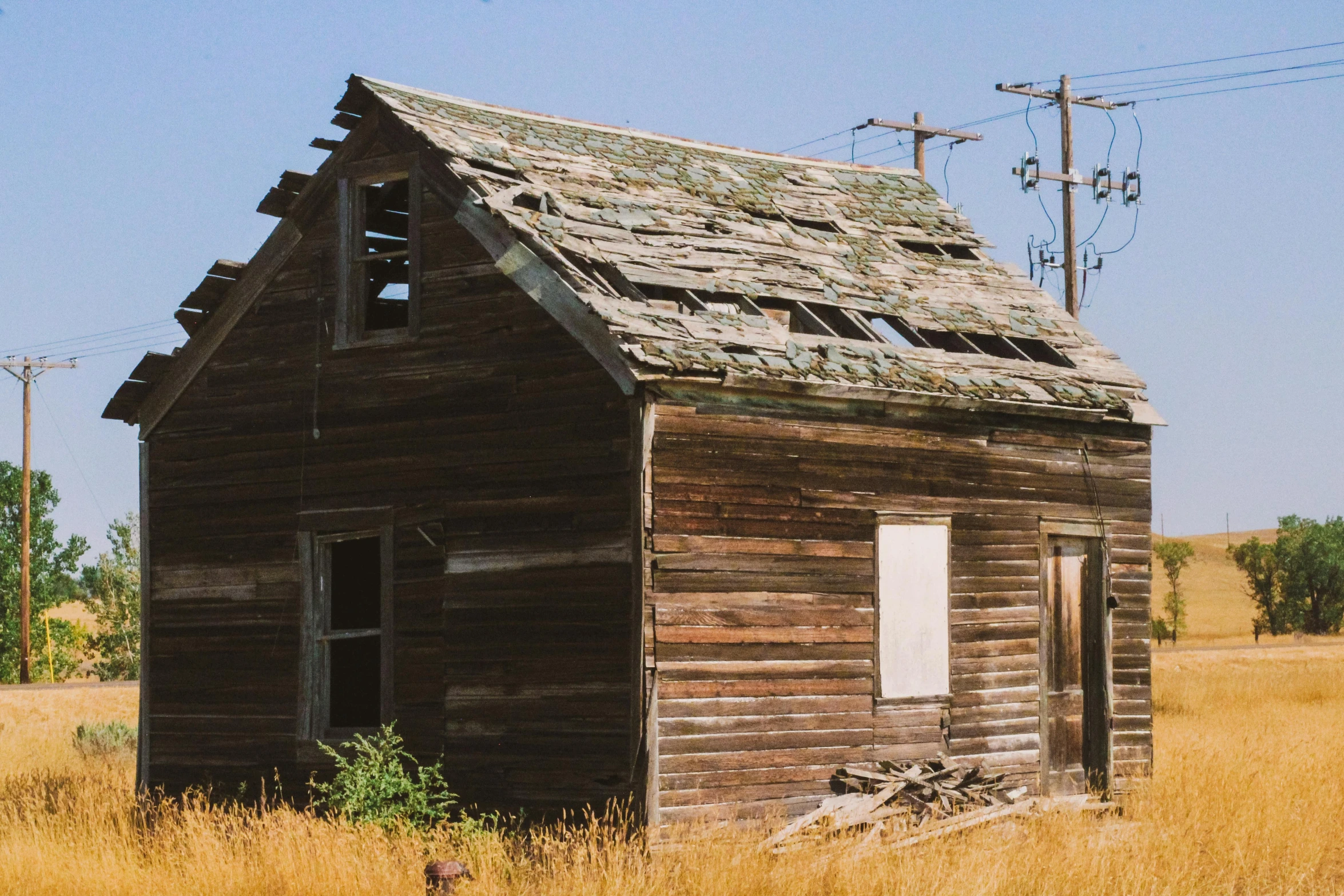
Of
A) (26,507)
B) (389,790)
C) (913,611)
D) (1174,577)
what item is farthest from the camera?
(1174,577)

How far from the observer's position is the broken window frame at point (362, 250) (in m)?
12.9

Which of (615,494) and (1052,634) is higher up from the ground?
(615,494)

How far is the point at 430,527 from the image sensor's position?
12375mm

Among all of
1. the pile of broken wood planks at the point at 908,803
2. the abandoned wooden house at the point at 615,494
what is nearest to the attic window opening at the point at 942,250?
the abandoned wooden house at the point at 615,494

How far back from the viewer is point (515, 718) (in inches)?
462

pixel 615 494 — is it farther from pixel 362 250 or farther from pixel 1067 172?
pixel 1067 172

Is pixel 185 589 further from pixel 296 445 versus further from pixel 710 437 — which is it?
pixel 710 437

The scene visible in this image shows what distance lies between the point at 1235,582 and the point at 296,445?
10013cm

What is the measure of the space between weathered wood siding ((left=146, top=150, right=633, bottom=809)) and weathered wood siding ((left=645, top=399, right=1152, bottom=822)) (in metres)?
0.45

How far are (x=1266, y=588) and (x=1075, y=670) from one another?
57552 mm

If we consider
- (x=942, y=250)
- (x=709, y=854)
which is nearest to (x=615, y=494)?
(x=709, y=854)

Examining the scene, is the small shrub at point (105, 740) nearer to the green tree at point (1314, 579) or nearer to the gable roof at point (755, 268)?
the gable roof at point (755, 268)

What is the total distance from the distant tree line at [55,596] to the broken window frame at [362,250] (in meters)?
28.1

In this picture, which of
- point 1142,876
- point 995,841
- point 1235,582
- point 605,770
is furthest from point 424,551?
point 1235,582
